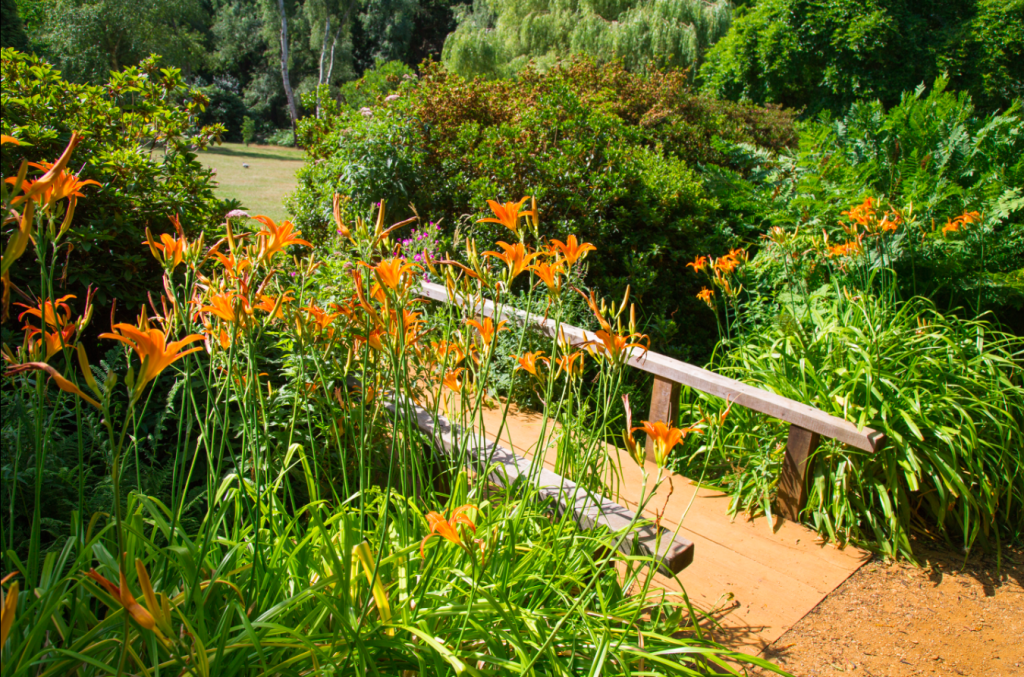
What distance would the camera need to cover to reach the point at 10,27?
15.0 metres

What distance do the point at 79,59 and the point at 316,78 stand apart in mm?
10459

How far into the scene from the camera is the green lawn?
39.9ft

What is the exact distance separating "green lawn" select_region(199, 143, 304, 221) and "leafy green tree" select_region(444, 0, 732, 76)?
15.5ft

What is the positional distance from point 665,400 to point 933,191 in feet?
7.41

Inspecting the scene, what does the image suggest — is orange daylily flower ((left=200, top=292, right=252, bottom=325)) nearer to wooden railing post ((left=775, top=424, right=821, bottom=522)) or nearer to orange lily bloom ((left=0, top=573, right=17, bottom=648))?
Answer: orange lily bloom ((left=0, top=573, right=17, bottom=648))

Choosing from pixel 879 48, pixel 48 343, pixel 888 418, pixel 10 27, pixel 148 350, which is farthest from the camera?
pixel 10 27

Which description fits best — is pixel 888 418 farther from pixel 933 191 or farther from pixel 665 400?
pixel 933 191

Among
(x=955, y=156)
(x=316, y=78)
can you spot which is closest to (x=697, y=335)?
(x=955, y=156)

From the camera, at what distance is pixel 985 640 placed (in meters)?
2.17

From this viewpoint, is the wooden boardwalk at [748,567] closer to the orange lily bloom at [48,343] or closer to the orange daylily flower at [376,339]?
the orange daylily flower at [376,339]

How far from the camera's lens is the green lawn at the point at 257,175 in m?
12.1

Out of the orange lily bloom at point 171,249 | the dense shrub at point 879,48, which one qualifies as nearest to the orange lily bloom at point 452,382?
the orange lily bloom at point 171,249

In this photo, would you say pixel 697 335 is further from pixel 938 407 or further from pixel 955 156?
pixel 938 407

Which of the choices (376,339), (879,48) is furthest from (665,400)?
(879,48)
